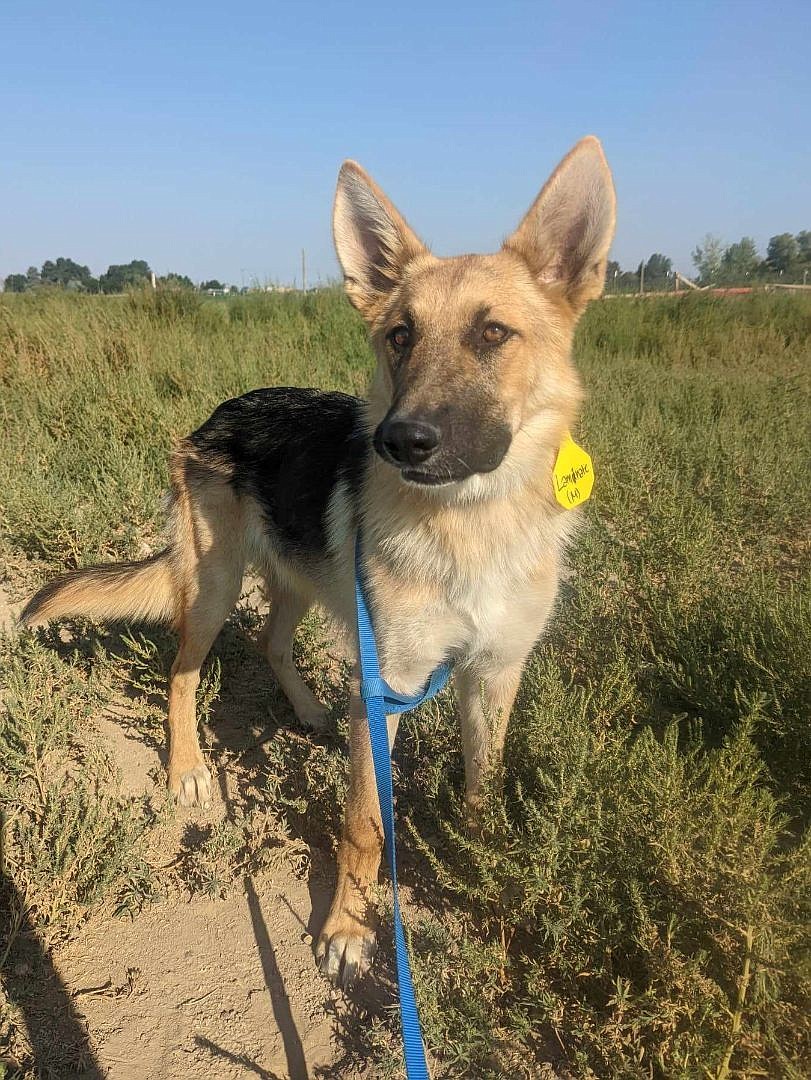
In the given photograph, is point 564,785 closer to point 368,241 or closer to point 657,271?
point 368,241

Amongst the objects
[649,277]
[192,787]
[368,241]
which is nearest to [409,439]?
[368,241]

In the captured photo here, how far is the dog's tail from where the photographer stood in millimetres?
2892

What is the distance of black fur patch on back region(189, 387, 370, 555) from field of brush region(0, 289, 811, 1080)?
3.10ft

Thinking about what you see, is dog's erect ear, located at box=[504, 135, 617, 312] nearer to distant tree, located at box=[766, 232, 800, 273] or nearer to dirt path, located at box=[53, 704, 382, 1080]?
dirt path, located at box=[53, 704, 382, 1080]

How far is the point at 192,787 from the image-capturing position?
282 centimetres

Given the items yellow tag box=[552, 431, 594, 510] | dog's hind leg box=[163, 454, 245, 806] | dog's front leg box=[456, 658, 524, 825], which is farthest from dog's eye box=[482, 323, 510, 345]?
dog's hind leg box=[163, 454, 245, 806]

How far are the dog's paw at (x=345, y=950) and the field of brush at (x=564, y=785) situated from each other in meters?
0.19

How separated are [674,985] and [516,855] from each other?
55 centimetres

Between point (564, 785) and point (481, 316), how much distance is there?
151cm

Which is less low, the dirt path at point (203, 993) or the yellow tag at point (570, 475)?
the yellow tag at point (570, 475)

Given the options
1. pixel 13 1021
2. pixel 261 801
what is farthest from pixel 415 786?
pixel 13 1021

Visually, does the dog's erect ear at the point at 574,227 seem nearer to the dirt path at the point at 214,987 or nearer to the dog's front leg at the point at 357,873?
the dog's front leg at the point at 357,873

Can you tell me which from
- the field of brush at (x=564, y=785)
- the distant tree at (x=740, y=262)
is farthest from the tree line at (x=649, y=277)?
the field of brush at (x=564, y=785)

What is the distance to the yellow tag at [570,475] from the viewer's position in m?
2.22
